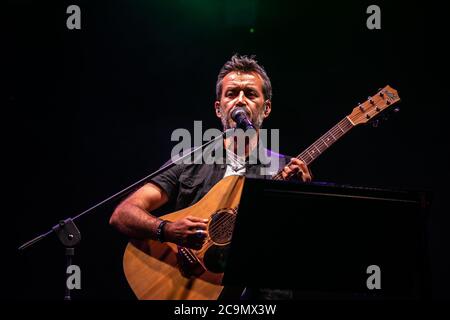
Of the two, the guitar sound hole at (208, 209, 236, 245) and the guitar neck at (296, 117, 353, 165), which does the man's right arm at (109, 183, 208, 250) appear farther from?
the guitar neck at (296, 117, 353, 165)

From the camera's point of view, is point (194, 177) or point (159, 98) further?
point (159, 98)

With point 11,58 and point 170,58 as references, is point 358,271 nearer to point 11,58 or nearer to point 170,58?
point 170,58

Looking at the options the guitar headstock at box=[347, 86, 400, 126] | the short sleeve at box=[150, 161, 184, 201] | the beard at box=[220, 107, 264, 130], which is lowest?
the short sleeve at box=[150, 161, 184, 201]

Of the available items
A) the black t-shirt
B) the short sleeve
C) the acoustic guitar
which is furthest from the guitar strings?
the short sleeve

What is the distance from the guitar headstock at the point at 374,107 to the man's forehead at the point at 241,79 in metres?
0.86

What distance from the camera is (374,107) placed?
306cm

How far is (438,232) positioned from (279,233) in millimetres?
2782

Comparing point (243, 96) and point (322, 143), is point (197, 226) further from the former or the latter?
point (243, 96)

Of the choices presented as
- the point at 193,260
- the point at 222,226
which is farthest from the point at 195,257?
the point at 222,226

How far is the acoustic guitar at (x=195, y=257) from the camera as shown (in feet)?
8.97

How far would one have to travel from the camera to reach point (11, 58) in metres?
4.14

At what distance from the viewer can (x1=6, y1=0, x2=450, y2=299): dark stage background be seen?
3.97 m

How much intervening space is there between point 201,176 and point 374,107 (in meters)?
1.32
